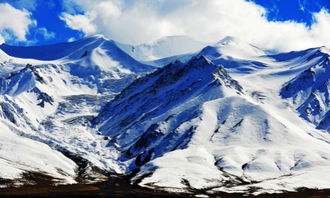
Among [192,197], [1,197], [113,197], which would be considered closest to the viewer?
[1,197]

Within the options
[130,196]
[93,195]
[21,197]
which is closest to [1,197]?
[21,197]

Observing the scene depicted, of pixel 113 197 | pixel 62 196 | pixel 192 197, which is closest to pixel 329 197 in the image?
pixel 192 197

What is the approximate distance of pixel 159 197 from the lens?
19212 cm

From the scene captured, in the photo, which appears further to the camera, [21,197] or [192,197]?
[192,197]

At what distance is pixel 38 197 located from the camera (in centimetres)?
17475

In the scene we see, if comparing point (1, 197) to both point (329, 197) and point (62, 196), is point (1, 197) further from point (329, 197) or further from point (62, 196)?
point (329, 197)

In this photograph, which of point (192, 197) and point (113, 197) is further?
point (192, 197)

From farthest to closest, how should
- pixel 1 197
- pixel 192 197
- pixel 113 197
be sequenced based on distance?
1. pixel 192 197
2. pixel 113 197
3. pixel 1 197

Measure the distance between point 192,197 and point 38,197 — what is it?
63791mm

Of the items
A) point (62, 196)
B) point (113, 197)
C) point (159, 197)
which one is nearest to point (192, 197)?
point (159, 197)

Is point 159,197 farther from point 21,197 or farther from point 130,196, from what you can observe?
point 21,197

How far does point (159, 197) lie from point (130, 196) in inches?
467

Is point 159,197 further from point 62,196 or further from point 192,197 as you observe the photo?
point 62,196

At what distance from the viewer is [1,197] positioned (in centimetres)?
17050
